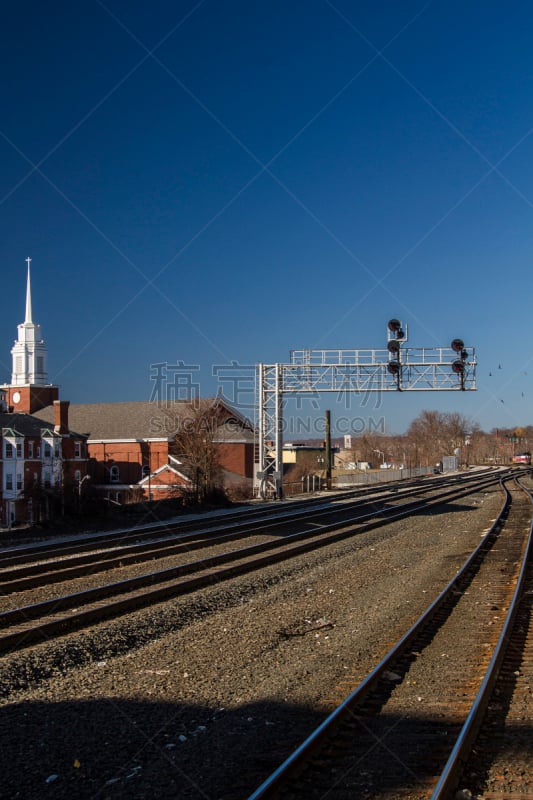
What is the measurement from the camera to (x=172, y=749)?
20.8 ft

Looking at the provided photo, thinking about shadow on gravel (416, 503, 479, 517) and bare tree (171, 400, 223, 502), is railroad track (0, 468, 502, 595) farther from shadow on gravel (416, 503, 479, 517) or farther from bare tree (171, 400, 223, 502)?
bare tree (171, 400, 223, 502)

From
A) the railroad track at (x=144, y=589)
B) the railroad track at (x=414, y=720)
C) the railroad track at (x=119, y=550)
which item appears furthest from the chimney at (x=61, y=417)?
the railroad track at (x=414, y=720)

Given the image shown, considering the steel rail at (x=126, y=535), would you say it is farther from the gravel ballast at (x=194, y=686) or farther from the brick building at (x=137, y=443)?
the brick building at (x=137, y=443)

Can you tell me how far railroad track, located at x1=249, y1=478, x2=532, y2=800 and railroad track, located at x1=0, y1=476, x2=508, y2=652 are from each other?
14.4 feet

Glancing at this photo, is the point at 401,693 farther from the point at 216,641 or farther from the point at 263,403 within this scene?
the point at 263,403

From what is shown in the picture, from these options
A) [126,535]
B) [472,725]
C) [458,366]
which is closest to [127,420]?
[458,366]

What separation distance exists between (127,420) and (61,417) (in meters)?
11.1

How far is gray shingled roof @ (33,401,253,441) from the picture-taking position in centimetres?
6881

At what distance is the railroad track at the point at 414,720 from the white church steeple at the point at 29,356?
68053mm

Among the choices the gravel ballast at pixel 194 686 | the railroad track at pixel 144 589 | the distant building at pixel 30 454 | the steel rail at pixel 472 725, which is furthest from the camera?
the distant building at pixel 30 454

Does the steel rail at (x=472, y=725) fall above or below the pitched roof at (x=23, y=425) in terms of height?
below

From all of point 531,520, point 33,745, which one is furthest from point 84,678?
point 531,520

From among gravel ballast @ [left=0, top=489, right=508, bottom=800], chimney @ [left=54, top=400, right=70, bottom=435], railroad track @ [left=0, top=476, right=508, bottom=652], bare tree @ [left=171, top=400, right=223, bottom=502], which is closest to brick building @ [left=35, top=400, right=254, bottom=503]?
chimney @ [left=54, top=400, right=70, bottom=435]

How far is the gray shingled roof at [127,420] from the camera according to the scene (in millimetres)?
68812
